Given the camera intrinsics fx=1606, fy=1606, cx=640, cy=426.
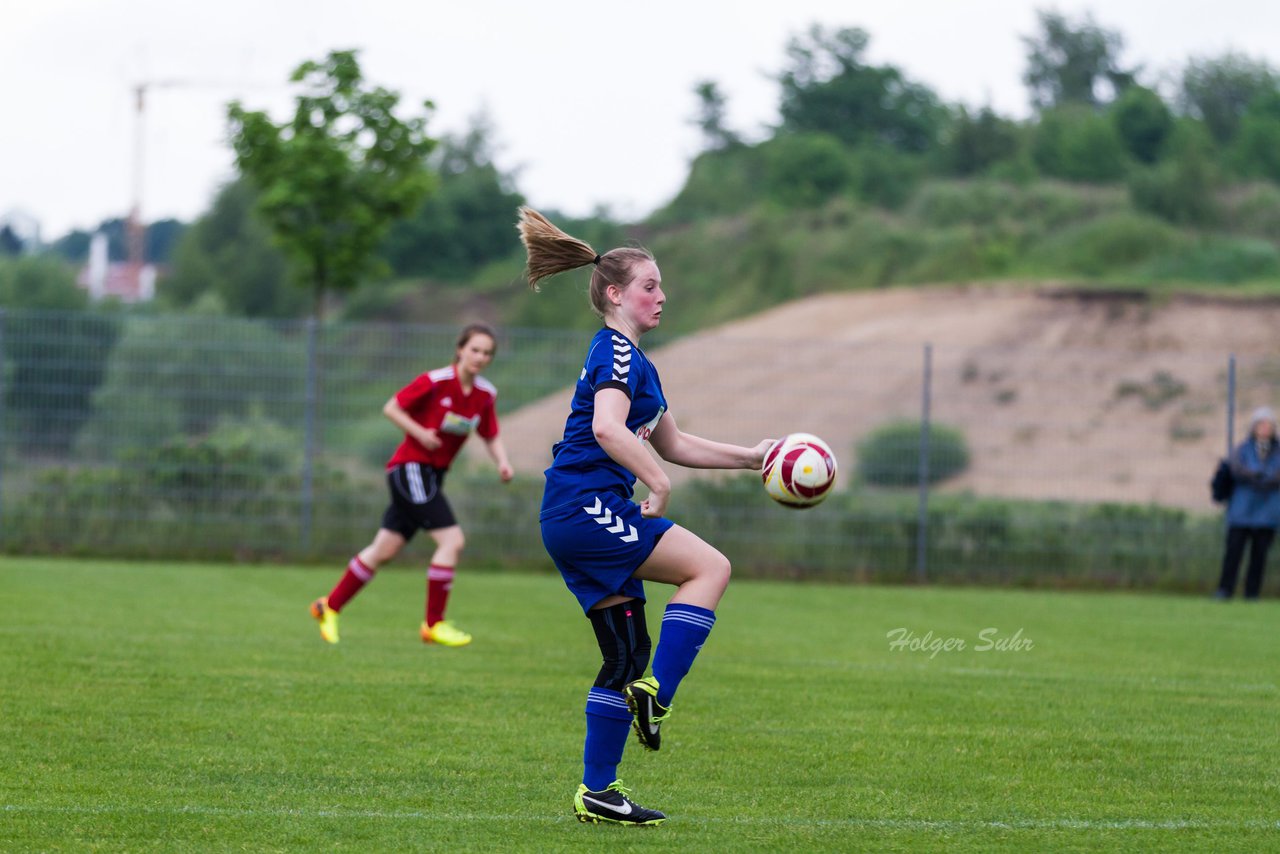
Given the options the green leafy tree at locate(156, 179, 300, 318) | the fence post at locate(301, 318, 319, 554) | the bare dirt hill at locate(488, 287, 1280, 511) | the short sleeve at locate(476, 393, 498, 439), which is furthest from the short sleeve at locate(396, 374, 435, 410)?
the green leafy tree at locate(156, 179, 300, 318)

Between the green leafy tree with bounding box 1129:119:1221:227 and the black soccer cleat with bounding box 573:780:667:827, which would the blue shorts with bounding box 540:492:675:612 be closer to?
the black soccer cleat with bounding box 573:780:667:827

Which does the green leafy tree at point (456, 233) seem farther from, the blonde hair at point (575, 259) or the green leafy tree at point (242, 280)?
the blonde hair at point (575, 259)

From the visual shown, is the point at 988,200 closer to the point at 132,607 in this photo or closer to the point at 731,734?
the point at 132,607

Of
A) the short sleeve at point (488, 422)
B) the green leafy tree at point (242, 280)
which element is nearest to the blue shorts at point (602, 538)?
the short sleeve at point (488, 422)

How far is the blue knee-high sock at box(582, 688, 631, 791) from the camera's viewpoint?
5355mm

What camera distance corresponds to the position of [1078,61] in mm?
77125

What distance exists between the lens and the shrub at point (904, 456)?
17344 mm

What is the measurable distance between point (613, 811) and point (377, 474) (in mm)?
12090

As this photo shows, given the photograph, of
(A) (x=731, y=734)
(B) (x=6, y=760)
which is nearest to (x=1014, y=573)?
(A) (x=731, y=734)

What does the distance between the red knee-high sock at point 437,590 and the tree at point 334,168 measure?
9.67m

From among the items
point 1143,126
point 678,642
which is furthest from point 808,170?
point 678,642

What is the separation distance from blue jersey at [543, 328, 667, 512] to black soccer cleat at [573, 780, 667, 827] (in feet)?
3.16

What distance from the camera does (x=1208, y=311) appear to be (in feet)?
112

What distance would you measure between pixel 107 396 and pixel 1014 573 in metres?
9.70
